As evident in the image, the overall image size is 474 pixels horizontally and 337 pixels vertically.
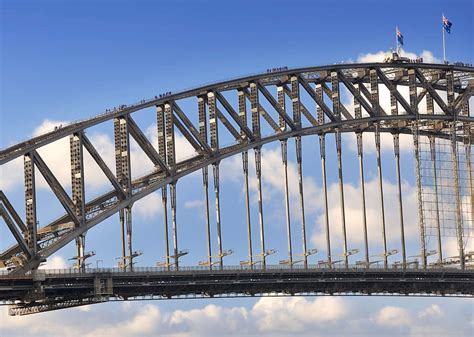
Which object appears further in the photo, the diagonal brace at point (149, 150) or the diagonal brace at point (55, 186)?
the diagonal brace at point (149, 150)

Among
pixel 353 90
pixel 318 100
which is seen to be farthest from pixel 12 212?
pixel 353 90

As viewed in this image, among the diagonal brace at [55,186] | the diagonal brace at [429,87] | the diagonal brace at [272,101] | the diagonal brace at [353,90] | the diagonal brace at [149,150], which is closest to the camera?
the diagonal brace at [55,186]

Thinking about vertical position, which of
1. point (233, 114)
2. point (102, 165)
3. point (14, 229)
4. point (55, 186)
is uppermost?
point (233, 114)

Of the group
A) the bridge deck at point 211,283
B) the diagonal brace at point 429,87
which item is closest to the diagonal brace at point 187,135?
the bridge deck at point 211,283

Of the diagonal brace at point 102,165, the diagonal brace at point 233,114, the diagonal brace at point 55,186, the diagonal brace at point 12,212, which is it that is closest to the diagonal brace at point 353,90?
the diagonal brace at point 233,114

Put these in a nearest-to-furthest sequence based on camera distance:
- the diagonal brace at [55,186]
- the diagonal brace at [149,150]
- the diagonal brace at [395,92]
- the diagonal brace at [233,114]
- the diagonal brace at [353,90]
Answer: the diagonal brace at [55,186], the diagonal brace at [149,150], the diagonal brace at [233,114], the diagonal brace at [353,90], the diagonal brace at [395,92]

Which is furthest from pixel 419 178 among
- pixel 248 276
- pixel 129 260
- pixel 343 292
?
pixel 129 260

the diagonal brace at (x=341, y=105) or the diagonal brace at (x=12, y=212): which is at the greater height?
the diagonal brace at (x=341, y=105)

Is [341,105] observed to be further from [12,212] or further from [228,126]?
[12,212]

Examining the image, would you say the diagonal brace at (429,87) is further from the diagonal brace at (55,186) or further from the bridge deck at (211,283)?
the diagonal brace at (55,186)

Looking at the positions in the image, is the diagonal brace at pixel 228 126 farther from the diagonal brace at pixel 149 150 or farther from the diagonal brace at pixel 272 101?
the diagonal brace at pixel 149 150

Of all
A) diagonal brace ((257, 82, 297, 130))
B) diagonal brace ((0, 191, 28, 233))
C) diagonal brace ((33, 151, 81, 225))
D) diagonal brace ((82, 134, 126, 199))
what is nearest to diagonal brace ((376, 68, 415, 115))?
diagonal brace ((257, 82, 297, 130))

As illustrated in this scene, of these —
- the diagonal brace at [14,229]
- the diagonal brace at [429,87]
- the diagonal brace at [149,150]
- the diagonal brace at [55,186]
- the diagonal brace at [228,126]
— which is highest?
the diagonal brace at [429,87]
